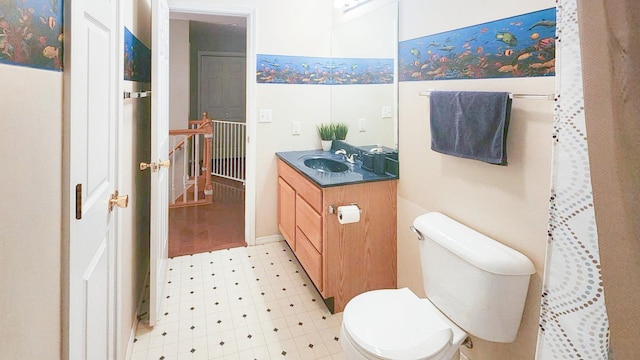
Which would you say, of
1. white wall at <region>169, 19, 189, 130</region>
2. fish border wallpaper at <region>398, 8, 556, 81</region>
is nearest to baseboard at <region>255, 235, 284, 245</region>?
fish border wallpaper at <region>398, 8, 556, 81</region>

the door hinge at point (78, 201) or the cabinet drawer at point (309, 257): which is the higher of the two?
the door hinge at point (78, 201)

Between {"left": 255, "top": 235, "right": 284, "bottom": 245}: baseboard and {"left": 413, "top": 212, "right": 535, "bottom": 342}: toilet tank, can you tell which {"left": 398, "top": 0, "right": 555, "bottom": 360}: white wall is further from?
{"left": 255, "top": 235, "right": 284, "bottom": 245}: baseboard

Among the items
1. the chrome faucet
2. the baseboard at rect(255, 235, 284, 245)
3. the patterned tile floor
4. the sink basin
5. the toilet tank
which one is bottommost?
the patterned tile floor

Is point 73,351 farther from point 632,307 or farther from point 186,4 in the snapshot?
point 186,4

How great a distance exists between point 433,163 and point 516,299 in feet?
2.59

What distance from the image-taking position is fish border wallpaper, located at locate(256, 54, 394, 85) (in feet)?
9.55

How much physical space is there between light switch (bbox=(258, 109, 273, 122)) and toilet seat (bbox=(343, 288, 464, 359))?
1914mm

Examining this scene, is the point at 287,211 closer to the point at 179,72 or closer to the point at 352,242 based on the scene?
the point at 352,242

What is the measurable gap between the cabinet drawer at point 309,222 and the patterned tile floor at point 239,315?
41 cm

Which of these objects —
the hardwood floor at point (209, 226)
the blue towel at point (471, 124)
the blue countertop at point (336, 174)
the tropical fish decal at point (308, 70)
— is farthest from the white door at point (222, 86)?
the blue towel at point (471, 124)

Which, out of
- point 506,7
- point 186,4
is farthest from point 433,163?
point 186,4

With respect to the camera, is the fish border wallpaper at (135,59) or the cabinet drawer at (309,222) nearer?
the fish border wallpaper at (135,59)

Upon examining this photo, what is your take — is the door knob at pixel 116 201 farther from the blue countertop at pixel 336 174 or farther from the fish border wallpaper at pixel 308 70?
the fish border wallpaper at pixel 308 70

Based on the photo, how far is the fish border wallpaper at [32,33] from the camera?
2.05 feet
